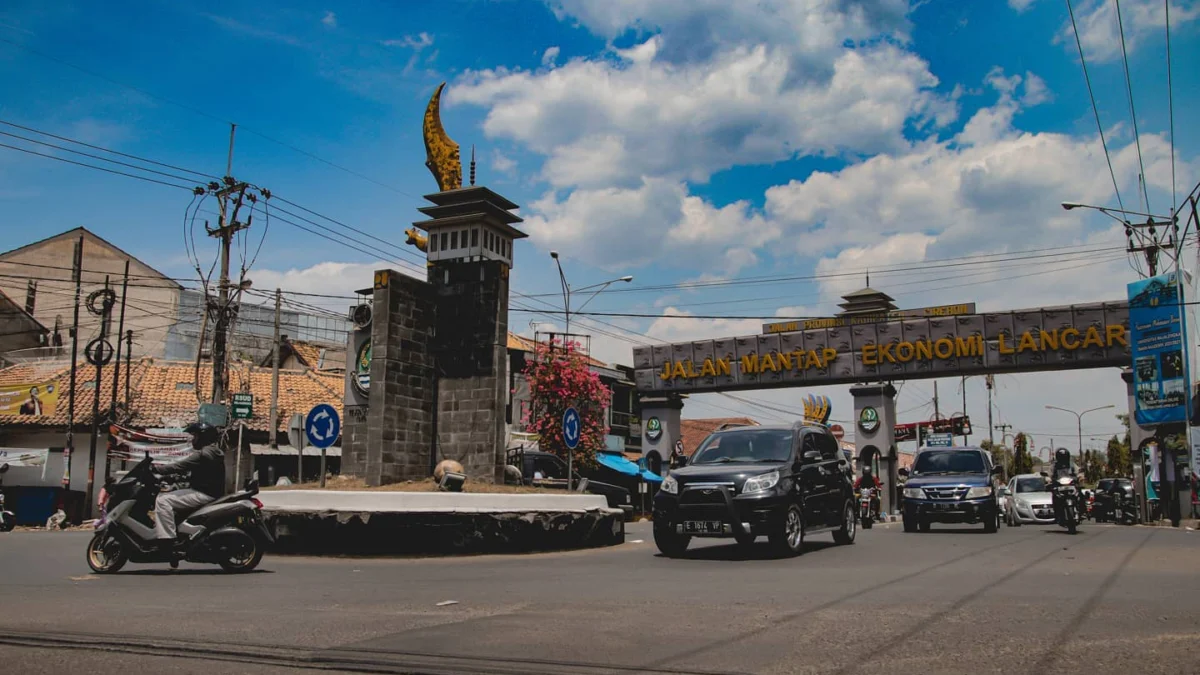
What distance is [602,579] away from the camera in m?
10.2

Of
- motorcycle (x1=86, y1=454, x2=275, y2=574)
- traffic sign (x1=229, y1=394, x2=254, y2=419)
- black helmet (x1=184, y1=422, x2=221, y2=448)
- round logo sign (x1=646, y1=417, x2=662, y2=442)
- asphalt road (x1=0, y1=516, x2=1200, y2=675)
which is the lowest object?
asphalt road (x1=0, y1=516, x2=1200, y2=675)

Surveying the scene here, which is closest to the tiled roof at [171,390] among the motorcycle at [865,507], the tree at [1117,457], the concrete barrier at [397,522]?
the motorcycle at [865,507]

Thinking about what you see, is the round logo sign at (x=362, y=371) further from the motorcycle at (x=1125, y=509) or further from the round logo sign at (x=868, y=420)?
the motorcycle at (x=1125, y=509)

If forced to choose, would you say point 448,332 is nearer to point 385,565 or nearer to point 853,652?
point 385,565

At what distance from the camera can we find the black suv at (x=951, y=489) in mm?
19422

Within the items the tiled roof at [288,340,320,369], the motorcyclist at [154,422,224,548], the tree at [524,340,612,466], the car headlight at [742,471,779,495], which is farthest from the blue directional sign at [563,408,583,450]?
the tiled roof at [288,340,320,369]

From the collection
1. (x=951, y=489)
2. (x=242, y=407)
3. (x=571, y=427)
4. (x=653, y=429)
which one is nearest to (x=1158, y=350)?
(x=951, y=489)

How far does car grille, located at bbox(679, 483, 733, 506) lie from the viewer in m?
12.6

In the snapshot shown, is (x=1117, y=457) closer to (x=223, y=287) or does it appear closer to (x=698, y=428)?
(x=698, y=428)

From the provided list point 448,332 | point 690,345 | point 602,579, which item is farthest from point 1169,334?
point 602,579

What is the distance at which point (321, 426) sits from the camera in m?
15.8

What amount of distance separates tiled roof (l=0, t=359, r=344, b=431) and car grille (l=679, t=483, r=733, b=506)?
92.3ft

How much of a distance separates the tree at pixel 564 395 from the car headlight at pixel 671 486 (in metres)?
18.2

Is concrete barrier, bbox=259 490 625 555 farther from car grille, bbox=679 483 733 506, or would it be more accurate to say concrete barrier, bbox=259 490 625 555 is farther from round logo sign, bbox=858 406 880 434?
round logo sign, bbox=858 406 880 434
